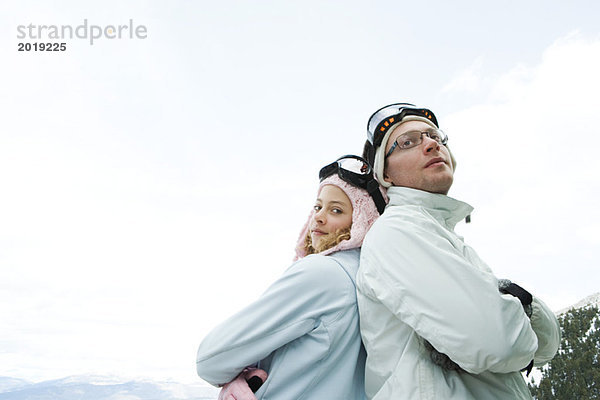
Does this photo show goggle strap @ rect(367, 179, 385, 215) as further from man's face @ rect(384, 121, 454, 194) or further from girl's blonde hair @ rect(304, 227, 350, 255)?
girl's blonde hair @ rect(304, 227, 350, 255)

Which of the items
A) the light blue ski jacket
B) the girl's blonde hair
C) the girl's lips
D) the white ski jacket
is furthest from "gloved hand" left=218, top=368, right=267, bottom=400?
the girl's lips

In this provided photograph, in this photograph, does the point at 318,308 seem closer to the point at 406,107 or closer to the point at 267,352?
the point at 267,352

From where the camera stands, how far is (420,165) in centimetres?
271

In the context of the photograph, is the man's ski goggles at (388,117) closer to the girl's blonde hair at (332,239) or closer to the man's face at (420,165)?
the man's face at (420,165)

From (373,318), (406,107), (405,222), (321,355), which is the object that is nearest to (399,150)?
(406,107)

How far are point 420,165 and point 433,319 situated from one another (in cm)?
107

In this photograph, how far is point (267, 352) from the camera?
2.20 m

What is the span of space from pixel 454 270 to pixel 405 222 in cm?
36

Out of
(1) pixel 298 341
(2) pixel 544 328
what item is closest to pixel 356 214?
(1) pixel 298 341

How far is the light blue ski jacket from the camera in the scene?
86.6 inches

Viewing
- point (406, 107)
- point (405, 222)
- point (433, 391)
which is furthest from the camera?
point (406, 107)

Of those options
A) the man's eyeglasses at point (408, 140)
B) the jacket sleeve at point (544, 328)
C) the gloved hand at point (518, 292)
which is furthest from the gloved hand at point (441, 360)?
the man's eyeglasses at point (408, 140)

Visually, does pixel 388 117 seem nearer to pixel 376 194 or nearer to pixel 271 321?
pixel 376 194

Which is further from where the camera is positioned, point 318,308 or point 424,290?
point 318,308
